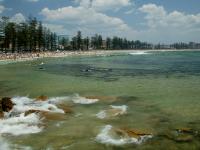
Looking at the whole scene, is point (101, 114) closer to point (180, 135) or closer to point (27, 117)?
point (27, 117)

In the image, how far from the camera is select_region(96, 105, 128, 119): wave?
72.0 feet

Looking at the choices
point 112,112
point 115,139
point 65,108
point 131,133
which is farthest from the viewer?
point 65,108

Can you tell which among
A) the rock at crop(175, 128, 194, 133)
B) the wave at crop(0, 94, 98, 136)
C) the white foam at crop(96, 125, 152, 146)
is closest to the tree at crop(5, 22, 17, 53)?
the wave at crop(0, 94, 98, 136)

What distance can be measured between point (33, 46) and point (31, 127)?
405ft

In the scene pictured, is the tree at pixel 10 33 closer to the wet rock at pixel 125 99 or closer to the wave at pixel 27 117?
the wave at pixel 27 117

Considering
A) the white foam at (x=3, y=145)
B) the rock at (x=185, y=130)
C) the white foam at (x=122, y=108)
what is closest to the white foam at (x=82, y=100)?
the white foam at (x=122, y=108)

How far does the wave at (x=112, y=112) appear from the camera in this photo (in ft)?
72.0

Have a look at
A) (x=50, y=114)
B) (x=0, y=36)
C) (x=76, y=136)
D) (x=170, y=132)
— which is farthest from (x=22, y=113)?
(x=0, y=36)

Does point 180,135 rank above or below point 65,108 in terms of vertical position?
below

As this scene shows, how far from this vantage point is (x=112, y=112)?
74.5ft

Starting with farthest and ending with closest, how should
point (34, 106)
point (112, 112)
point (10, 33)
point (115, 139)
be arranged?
point (10, 33) < point (34, 106) < point (112, 112) < point (115, 139)

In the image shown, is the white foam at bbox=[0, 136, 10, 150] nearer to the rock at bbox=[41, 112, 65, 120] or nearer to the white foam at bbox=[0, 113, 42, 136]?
the white foam at bbox=[0, 113, 42, 136]

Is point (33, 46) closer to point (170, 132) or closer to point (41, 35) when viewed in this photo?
point (41, 35)

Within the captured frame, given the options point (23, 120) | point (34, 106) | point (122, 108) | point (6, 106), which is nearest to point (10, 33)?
point (34, 106)
